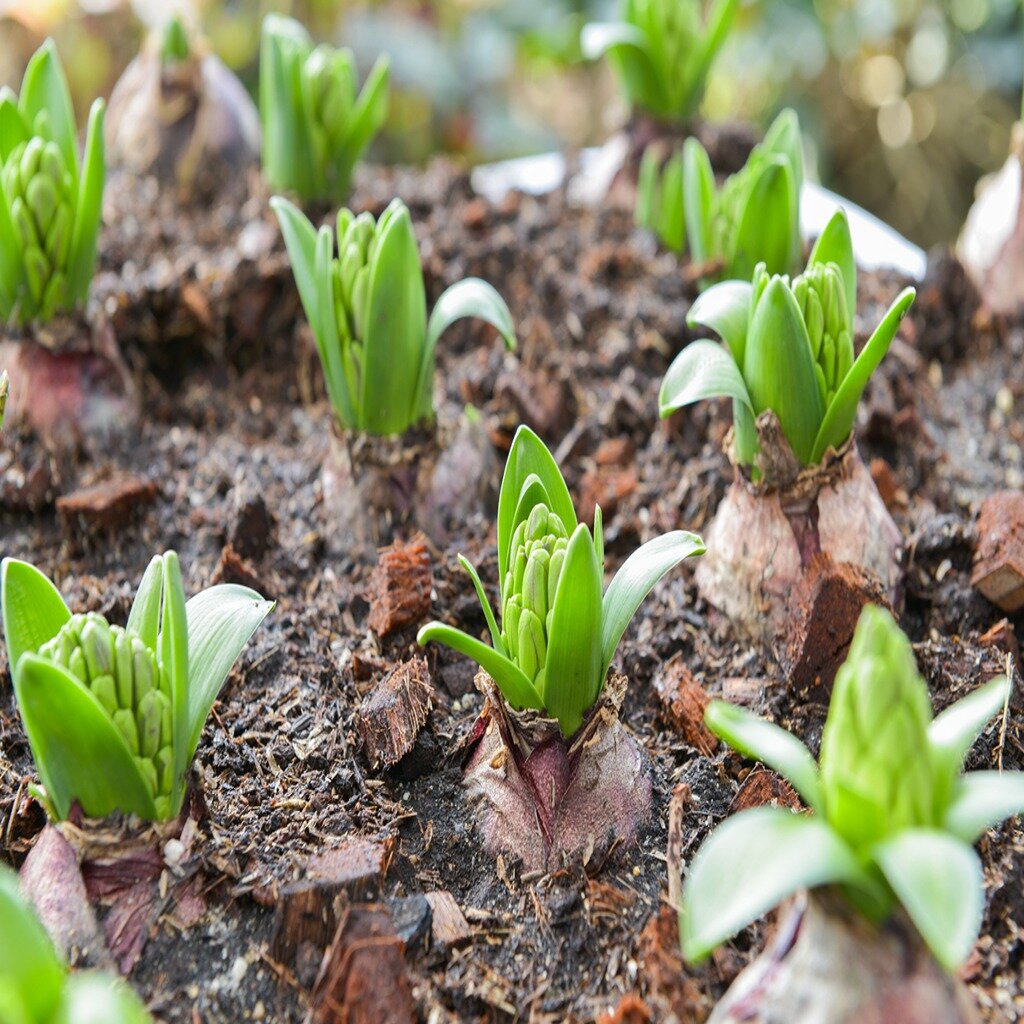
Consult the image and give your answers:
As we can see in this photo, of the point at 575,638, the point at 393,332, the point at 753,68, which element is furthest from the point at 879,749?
the point at 753,68

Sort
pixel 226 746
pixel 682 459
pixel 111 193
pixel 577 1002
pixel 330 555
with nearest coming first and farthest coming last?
1. pixel 577 1002
2. pixel 226 746
3. pixel 330 555
4. pixel 682 459
5. pixel 111 193

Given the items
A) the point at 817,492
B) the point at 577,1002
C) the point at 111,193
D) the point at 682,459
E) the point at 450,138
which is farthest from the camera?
the point at 450,138

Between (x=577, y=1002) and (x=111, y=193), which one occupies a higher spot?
(x=111, y=193)

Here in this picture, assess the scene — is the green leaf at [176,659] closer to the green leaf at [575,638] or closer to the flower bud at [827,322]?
the green leaf at [575,638]

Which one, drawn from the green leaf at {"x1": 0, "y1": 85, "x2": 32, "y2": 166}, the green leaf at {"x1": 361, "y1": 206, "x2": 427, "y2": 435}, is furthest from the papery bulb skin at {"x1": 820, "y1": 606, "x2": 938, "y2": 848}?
the green leaf at {"x1": 0, "y1": 85, "x2": 32, "y2": 166}

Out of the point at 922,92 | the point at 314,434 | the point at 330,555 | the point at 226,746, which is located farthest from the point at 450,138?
the point at 226,746

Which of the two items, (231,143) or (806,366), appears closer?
(806,366)

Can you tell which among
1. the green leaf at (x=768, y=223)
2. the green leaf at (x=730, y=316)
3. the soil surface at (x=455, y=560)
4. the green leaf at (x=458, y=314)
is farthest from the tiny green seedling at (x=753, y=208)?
the green leaf at (x=458, y=314)

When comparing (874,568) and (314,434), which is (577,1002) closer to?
(874,568)

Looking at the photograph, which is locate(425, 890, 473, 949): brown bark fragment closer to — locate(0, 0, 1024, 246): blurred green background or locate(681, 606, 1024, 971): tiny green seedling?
locate(681, 606, 1024, 971): tiny green seedling
